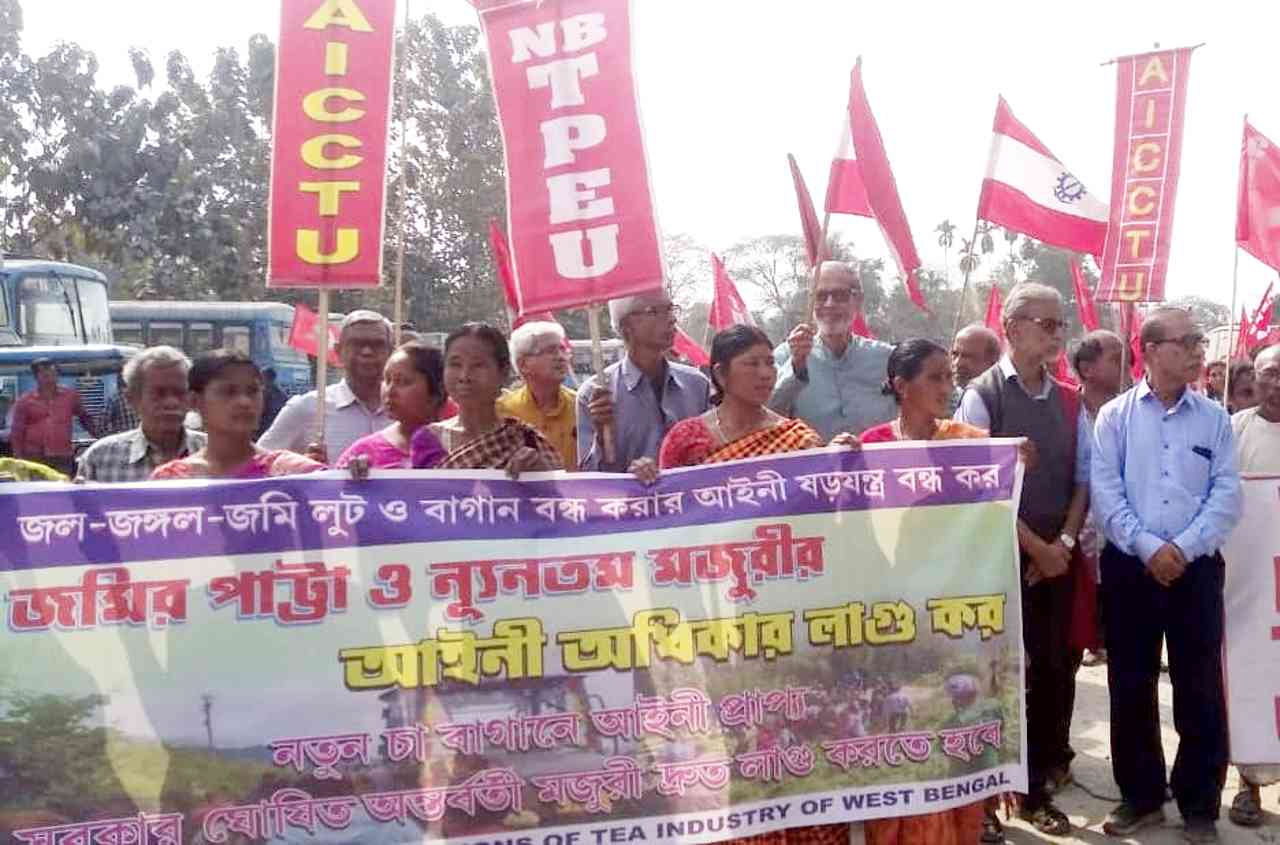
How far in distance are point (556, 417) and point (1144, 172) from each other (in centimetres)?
298

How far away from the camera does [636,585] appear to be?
3102 mm

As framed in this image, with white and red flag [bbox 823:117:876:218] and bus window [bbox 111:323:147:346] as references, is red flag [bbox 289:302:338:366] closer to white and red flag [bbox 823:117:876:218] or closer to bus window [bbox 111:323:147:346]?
white and red flag [bbox 823:117:876:218]

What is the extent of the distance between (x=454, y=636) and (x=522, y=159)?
4.91 ft

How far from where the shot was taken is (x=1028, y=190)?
556 cm

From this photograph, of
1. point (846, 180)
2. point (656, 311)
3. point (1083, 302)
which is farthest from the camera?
point (1083, 302)

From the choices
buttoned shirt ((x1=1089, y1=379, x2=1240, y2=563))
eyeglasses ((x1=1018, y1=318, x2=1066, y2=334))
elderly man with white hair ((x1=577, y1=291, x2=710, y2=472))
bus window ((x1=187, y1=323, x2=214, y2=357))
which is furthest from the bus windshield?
buttoned shirt ((x1=1089, y1=379, x2=1240, y2=563))

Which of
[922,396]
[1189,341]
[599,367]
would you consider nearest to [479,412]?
[599,367]

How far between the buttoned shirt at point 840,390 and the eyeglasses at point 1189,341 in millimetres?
942

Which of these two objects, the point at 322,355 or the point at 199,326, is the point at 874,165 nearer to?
the point at 322,355

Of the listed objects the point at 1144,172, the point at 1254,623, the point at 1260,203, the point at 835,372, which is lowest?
the point at 1254,623

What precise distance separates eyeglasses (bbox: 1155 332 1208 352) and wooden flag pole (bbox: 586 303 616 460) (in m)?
1.81

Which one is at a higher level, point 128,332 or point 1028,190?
point 128,332

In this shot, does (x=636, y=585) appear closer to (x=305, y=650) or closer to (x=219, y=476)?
(x=305, y=650)

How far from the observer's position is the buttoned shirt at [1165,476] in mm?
3680
